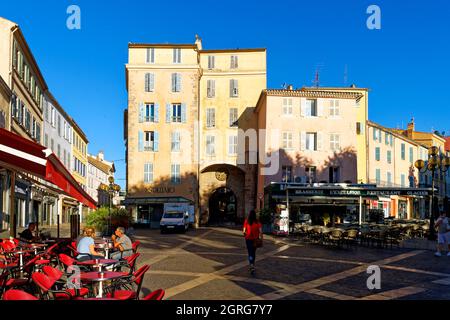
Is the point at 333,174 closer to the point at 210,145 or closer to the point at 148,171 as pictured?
the point at 210,145

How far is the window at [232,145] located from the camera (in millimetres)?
43250

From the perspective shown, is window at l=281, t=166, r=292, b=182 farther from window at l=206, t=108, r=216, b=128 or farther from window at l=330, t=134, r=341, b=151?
window at l=206, t=108, r=216, b=128

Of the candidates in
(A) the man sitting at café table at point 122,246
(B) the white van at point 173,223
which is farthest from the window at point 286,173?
(A) the man sitting at café table at point 122,246

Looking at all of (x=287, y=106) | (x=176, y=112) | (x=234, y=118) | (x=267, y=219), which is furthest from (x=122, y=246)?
(x=234, y=118)

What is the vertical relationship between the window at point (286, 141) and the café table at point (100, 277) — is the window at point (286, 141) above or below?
above

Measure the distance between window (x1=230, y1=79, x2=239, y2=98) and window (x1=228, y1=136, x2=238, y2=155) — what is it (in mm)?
4002

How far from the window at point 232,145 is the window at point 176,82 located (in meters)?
6.48

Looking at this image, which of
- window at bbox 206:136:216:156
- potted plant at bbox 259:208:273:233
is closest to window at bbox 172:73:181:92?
window at bbox 206:136:216:156

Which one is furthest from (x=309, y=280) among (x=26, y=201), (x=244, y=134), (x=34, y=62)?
(x=244, y=134)

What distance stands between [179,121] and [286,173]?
36.7 ft

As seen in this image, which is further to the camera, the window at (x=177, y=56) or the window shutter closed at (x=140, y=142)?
the window at (x=177, y=56)

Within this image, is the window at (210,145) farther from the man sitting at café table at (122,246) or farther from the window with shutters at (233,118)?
the man sitting at café table at (122,246)

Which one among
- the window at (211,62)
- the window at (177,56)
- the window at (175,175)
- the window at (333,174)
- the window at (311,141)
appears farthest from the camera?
the window at (211,62)
